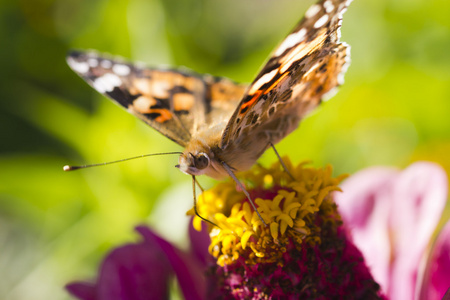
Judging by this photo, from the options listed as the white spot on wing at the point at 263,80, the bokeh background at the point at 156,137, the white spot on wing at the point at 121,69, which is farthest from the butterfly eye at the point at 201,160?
the bokeh background at the point at 156,137

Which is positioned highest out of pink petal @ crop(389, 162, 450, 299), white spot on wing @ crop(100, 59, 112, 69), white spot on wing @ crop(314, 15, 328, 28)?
white spot on wing @ crop(100, 59, 112, 69)

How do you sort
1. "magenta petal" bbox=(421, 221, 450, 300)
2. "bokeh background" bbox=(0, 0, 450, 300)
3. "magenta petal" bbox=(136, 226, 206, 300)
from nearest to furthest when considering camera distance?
1. "magenta petal" bbox=(421, 221, 450, 300)
2. "magenta petal" bbox=(136, 226, 206, 300)
3. "bokeh background" bbox=(0, 0, 450, 300)

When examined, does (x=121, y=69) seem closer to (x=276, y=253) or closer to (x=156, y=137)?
(x=276, y=253)

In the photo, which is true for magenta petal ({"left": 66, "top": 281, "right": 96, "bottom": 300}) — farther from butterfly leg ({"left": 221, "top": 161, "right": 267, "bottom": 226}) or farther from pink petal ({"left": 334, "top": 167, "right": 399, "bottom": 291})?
pink petal ({"left": 334, "top": 167, "right": 399, "bottom": 291})

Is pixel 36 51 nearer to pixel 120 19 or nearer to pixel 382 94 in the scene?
pixel 120 19

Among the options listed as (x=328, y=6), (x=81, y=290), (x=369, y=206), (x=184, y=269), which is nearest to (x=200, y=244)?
(x=184, y=269)

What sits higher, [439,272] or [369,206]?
[369,206]

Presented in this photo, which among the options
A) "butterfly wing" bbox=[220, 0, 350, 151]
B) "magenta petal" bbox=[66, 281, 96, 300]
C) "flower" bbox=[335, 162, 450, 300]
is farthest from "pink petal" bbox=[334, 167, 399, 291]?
"magenta petal" bbox=[66, 281, 96, 300]
